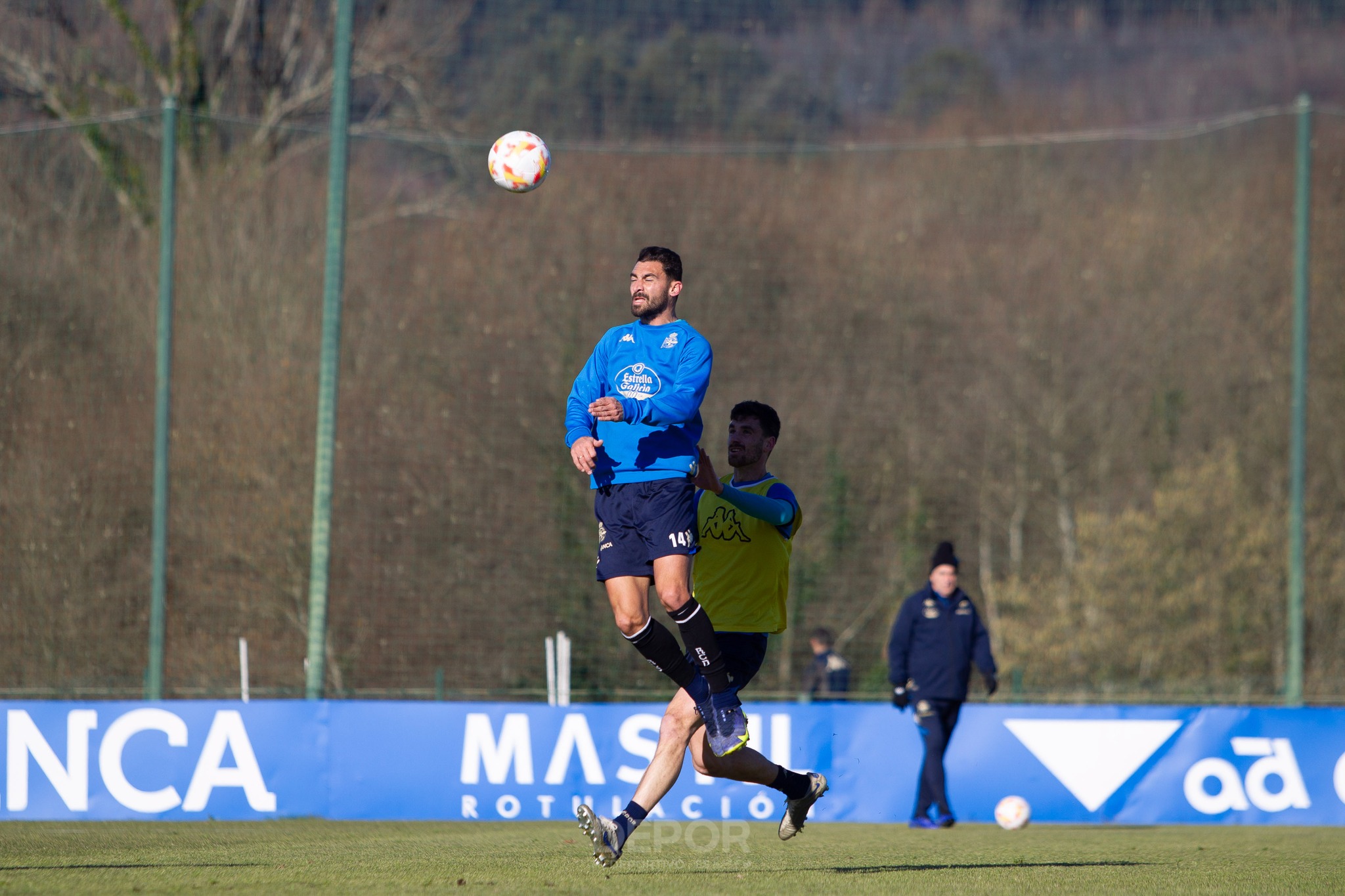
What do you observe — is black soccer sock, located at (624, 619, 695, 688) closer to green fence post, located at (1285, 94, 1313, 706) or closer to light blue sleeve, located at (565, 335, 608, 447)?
light blue sleeve, located at (565, 335, 608, 447)

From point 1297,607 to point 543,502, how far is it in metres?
8.17

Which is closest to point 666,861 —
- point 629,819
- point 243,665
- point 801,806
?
point 801,806

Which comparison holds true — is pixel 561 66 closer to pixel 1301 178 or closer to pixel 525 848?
pixel 1301 178

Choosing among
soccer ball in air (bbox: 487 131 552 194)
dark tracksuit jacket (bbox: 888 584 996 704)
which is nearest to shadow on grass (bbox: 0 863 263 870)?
soccer ball in air (bbox: 487 131 552 194)

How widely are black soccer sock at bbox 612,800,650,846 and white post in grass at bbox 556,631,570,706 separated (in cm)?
694

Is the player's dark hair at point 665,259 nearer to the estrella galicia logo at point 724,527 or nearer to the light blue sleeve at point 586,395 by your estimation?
the light blue sleeve at point 586,395

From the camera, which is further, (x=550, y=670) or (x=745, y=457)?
(x=550, y=670)

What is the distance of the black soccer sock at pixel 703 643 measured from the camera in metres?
6.08

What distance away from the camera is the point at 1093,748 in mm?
12406

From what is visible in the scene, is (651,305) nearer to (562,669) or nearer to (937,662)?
(937,662)

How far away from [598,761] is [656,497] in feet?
20.8

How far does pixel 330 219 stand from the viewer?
1345cm

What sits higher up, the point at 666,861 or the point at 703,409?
the point at 703,409

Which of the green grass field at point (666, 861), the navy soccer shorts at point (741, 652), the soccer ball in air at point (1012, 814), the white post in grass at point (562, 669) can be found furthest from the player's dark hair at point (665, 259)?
the white post in grass at point (562, 669)
